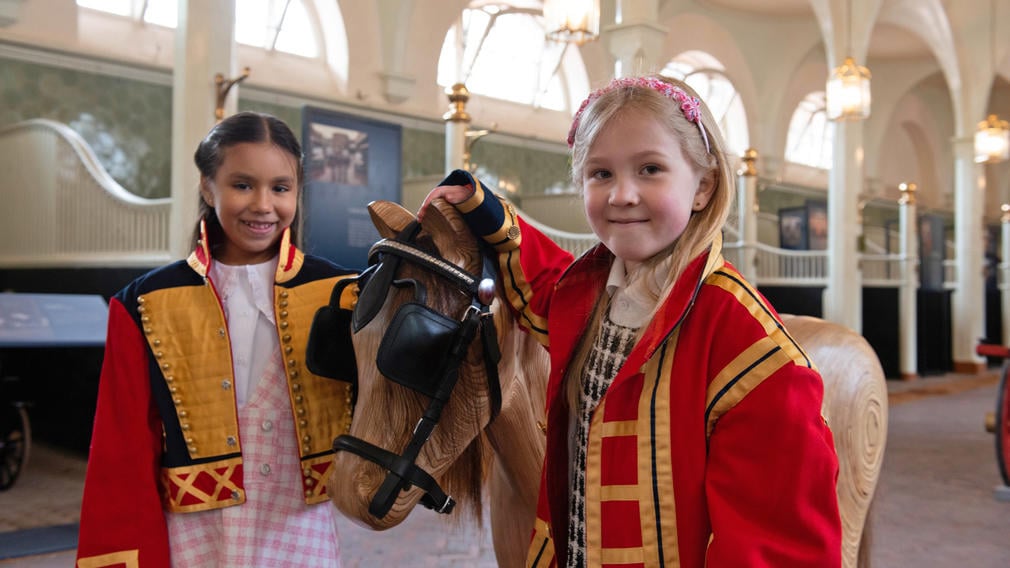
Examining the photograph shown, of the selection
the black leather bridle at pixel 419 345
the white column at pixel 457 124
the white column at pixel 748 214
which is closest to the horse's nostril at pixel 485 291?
the black leather bridle at pixel 419 345

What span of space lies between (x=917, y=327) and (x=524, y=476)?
1430 centimetres

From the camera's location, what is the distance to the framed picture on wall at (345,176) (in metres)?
6.65

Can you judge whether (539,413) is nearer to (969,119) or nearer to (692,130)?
(692,130)

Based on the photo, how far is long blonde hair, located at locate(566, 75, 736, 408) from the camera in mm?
1066

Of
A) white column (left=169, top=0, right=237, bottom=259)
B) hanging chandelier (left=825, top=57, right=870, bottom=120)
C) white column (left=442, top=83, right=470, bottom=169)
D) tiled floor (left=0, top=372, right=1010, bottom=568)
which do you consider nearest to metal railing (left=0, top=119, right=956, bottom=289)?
white column (left=169, top=0, right=237, bottom=259)

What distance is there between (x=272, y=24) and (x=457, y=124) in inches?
312

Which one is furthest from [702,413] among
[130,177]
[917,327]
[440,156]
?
[917,327]

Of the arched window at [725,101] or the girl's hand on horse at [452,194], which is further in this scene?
the arched window at [725,101]

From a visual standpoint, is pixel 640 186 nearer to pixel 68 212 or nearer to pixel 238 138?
pixel 238 138

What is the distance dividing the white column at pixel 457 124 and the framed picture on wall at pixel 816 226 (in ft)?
36.4

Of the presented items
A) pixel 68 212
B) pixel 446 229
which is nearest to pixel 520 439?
pixel 446 229

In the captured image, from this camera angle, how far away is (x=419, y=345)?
1158 mm

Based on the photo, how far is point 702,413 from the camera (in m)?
1.00

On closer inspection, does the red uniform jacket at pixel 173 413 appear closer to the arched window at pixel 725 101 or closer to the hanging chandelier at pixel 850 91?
the hanging chandelier at pixel 850 91
